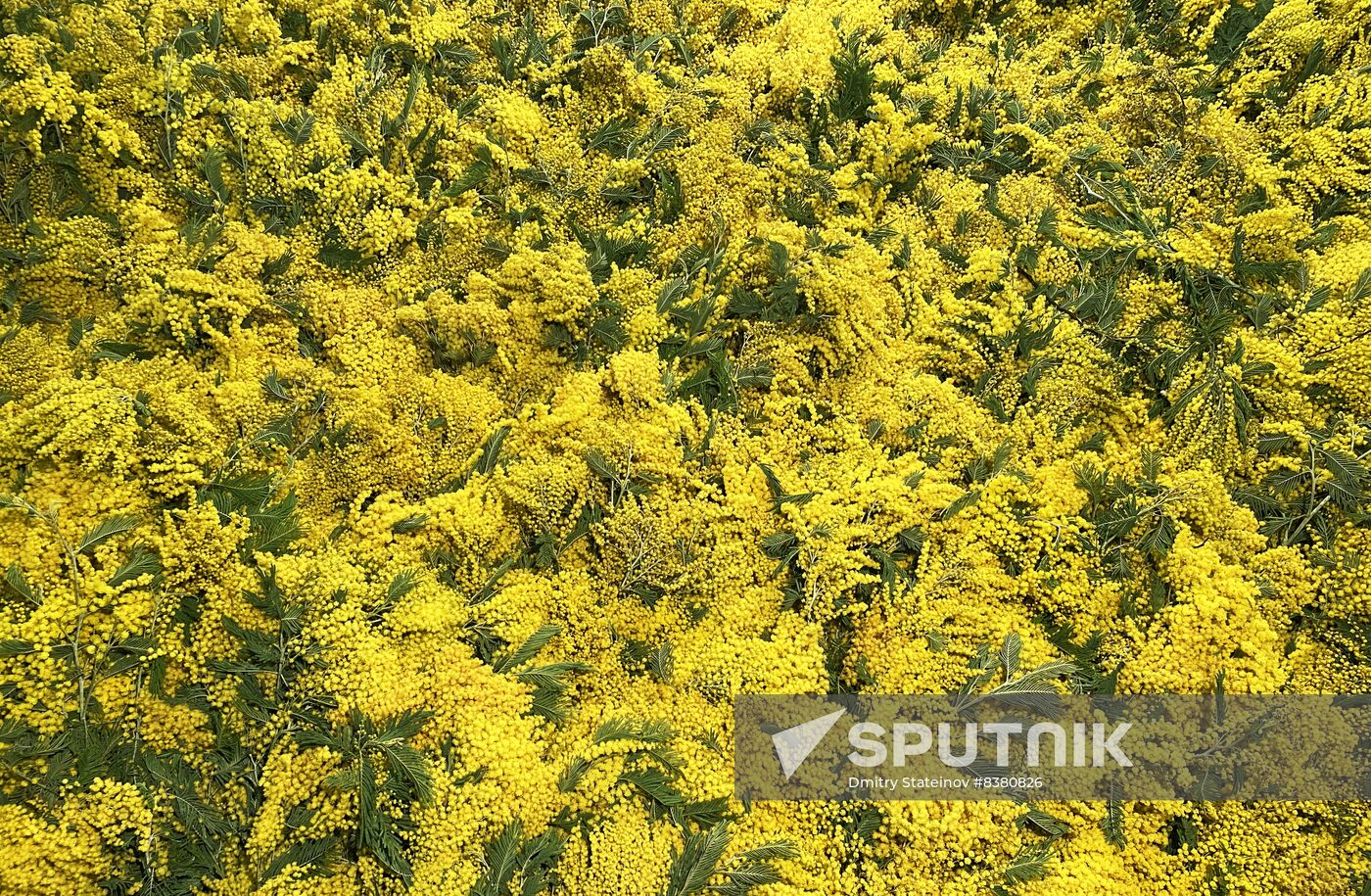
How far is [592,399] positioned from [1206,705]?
3.05 meters

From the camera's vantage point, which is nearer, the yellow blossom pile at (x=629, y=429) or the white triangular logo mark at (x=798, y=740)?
the yellow blossom pile at (x=629, y=429)

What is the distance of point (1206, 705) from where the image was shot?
11.1ft

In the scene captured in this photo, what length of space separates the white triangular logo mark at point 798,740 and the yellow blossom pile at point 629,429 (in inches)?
8.0

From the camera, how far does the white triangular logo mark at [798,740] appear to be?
334 cm

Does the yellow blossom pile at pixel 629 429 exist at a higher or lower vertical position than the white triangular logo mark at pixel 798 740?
higher

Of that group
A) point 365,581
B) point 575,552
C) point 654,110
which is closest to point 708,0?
point 654,110

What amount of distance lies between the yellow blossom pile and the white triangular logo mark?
0.20 meters

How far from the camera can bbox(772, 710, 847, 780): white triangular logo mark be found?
11.0 feet

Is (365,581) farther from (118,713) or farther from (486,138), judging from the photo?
(486,138)
